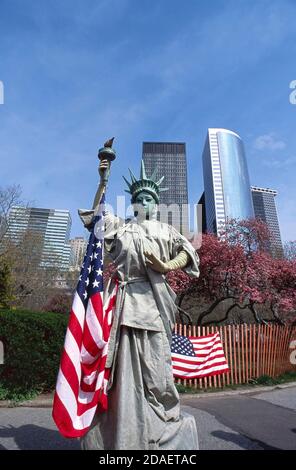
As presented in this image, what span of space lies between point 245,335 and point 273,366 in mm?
1390

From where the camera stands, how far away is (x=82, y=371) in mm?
2354

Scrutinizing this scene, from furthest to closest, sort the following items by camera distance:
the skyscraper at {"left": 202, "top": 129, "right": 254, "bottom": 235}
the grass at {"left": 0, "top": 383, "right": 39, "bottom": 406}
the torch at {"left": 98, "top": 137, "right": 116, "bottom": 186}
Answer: the skyscraper at {"left": 202, "top": 129, "right": 254, "bottom": 235} → the grass at {"left": 0, "top": 383, "right": 39, "bottom": 406} → the torch at {"left": 98, "top": 137, "right": 116, "bottom": 186}

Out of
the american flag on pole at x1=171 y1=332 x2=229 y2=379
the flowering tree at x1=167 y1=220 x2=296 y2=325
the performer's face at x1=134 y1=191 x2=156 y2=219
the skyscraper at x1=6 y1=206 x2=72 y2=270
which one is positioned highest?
the skyscraper at x1=6 y1=206 x2=72 y2=270

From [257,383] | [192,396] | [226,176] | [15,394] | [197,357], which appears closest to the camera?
[15,394]

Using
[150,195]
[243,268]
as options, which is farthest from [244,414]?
[243,268]

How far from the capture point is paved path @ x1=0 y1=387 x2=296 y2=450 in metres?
3.23

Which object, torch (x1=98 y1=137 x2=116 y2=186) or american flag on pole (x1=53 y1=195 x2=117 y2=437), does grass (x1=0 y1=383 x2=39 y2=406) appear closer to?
american flag on pole (x1=53 y1=195 x2=117 y2=437)

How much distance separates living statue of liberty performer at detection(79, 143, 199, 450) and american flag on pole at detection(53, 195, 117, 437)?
10 cm

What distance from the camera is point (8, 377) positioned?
236 inches

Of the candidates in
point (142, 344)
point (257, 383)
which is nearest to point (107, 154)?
point (142, 344)

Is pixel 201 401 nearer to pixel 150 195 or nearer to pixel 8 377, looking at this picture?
pixel 8 377

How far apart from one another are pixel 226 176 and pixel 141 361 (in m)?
85.3

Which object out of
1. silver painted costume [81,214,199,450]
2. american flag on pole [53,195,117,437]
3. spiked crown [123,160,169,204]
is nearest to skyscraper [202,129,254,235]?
spiked crown [123,160,169,204]

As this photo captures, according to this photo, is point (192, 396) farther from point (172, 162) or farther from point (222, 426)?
point (172, 162)
